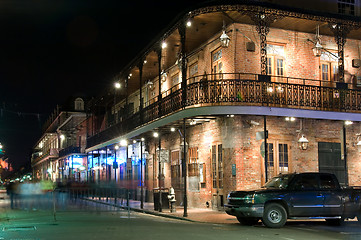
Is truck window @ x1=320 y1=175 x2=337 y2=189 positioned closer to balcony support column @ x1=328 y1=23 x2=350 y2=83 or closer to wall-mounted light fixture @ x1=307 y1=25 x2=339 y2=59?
wall-mounted light fixture @ x1=307 y1=25 x2=339 y2=59

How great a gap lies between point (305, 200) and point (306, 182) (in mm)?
662

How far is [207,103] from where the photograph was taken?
1912 cm

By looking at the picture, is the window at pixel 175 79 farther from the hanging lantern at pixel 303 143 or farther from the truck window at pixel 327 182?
the truck window at pixel 327 182

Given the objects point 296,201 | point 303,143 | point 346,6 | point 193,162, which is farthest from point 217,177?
point 346,6

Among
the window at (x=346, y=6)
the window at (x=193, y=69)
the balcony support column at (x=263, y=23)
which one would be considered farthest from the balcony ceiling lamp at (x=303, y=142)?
the window at (x=346, y=6)

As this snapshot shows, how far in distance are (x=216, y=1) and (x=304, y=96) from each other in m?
5.57

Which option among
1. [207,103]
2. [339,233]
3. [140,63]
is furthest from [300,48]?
[339,233]

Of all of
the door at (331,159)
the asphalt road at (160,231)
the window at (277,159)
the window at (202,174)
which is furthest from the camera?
the window at (202,174)

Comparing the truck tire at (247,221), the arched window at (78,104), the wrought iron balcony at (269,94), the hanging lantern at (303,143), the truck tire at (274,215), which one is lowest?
the truck tire at (247,221)

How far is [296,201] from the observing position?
557 inches

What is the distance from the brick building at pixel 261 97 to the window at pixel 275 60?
0.15ft

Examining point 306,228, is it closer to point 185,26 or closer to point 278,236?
point 278,236

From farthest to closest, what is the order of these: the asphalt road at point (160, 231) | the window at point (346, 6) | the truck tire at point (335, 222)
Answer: the window at point (346, 6) → the truck tire at point (335, 222) → the asphalt road at point (160, 231)

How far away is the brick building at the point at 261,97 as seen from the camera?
18.7 metres
